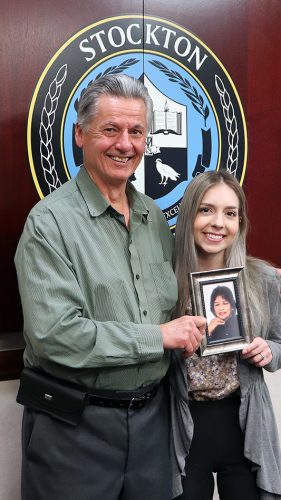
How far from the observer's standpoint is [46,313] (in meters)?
1.18

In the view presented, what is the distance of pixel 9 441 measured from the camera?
5.65 feet

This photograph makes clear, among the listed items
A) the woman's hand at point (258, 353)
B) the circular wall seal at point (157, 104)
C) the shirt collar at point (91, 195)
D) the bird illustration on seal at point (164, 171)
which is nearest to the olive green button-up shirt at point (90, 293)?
the shirt collar at point (91, 195)

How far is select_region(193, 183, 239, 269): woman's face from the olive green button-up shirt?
17 centimetres

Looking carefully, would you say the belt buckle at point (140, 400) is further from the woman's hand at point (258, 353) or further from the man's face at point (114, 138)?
the man's face at point (114, 138)

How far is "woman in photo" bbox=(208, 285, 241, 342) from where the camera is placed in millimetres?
1363

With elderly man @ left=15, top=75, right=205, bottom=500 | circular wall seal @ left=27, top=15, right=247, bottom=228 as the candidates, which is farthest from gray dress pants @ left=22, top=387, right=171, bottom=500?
circular wall seal @ left=27, top=15, right=247, bottom=228

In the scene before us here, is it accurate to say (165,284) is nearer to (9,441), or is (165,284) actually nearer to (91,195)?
(91,195)

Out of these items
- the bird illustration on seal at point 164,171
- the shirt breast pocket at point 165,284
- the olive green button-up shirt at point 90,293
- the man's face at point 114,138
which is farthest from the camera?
the bird illustration on seal at point 164,171

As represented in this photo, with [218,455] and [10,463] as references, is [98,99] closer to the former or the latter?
[218,455]

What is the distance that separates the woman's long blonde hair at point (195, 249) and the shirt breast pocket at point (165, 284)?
0.19 feet

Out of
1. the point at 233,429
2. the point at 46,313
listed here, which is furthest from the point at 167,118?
the point at 233,429

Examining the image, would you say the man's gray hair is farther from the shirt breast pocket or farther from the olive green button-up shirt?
the shirt breast pocket

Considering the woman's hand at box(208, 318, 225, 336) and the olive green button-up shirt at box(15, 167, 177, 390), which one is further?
the woman's hand at box(208, 318, 225, 336)

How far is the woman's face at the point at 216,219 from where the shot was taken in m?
1.44
